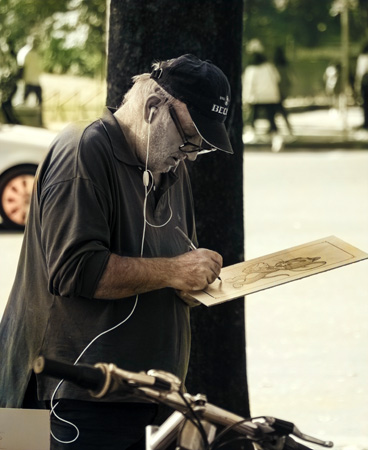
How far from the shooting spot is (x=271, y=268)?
3191mm

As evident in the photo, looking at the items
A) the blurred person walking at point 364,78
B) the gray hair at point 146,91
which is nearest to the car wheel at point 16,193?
the gray hair at point 146,91

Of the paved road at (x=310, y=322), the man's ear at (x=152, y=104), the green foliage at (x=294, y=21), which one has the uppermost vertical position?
the man's ear at (x=152, y=104)

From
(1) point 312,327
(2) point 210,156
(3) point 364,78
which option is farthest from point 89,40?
(2) point 210,156

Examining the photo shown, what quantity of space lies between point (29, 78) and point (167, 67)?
67.2 feet

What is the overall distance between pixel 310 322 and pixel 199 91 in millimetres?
5134

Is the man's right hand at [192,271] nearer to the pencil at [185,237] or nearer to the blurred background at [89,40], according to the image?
the pencil at [185,237]

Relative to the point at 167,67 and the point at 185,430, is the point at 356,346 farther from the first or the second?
the point at 185,430

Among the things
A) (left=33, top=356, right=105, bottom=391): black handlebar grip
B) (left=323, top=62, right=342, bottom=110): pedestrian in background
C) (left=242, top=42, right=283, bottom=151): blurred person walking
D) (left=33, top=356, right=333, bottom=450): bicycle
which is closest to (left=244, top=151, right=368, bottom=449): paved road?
(left=33, top=356, right=333, bottom=450): bicycle

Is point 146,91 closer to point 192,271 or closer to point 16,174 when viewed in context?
point 192,271

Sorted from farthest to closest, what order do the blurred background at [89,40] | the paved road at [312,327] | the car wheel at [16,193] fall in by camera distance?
the blurred background at [89,40] < the car wheel at [16,193] < the paved road at [312,327]

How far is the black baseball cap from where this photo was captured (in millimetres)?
2959

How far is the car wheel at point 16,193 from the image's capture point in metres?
11.6

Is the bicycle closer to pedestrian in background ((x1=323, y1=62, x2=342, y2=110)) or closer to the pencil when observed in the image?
the pencil

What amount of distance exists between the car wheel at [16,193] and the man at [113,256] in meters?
8.52
